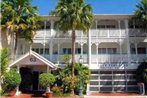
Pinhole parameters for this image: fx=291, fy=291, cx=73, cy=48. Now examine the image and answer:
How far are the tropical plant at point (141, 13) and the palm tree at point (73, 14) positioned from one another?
5.85 m

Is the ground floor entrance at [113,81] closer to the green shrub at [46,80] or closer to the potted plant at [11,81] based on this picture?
the green shrub at [46,80]

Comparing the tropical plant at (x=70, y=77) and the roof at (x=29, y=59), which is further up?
the roof at (x=29, y=59)

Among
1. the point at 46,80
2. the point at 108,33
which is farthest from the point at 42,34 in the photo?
the point at 108,33

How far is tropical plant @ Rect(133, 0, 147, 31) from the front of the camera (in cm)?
3360

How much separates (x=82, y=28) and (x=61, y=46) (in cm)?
676

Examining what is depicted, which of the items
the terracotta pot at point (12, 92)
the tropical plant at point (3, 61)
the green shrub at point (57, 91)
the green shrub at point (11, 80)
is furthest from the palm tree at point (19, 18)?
the green shrub at point (57, 91)

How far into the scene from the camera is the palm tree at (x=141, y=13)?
33594mm

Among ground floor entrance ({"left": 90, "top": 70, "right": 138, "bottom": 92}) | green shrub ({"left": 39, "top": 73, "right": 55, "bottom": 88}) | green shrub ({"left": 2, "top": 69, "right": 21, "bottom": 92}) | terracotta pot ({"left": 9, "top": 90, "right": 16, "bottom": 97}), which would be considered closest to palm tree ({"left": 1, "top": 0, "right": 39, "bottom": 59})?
green shrub ({"left": 2, "top": 69, "right": 21, "bottom": 92})

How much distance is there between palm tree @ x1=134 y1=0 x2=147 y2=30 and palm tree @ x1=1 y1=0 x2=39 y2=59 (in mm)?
11816

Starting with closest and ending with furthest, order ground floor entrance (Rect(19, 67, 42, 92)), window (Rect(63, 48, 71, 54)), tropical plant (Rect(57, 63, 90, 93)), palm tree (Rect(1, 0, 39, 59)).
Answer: tropical plant (Rect(57, 63, 90, 93)) < palm tree (Rect(1, 0, 39, 59)) < ground floor entrance (Rect(19, 67, 42, 92)) < window (Rect(63, 48, 71, 54))

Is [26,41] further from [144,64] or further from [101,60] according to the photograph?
[144,64]

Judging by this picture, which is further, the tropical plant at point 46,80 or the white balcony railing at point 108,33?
the white balcony railing at point 108,33

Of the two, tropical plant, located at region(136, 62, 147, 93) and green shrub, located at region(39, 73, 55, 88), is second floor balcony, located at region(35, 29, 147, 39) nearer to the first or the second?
tropical plant, located at region(136, 62, 147, 93)

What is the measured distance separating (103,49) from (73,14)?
28.4 feet
